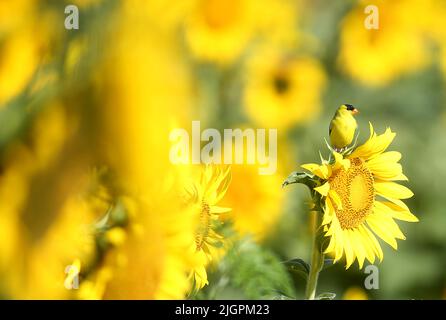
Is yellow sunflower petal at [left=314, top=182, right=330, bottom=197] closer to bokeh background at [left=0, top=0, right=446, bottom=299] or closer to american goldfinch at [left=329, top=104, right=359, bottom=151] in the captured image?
american goldfinch at [left=329, top=104, right=359, bottom=151]

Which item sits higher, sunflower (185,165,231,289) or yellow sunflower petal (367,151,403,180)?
yellow sunflower petal (367,151,403,180)

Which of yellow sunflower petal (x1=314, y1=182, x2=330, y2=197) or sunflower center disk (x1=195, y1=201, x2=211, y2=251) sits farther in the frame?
sunflower center disk (x1=195, y1=201, x2=211, y2=251)

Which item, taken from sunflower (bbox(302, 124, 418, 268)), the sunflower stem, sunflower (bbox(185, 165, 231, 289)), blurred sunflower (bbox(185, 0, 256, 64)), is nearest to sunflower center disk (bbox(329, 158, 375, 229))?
sunflower (bbox(302, 124, 418, 268))

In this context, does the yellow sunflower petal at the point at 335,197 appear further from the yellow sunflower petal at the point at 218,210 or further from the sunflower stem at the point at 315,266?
the yellow sunflower petal at the point at 218,210

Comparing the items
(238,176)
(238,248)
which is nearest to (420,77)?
(238,176)

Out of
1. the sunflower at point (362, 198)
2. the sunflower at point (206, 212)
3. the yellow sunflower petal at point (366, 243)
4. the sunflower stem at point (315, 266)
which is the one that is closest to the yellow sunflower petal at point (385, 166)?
the sunflower at point (362, 198)

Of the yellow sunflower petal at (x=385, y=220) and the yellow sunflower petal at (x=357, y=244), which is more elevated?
the yellow sunflower petal at (x=385, y=220)
